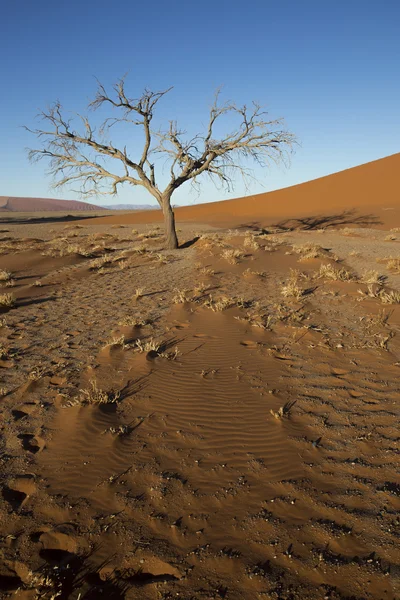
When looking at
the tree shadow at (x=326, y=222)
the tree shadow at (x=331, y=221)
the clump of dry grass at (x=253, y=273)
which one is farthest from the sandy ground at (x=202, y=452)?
the tree shadow at (x=331, y=221)

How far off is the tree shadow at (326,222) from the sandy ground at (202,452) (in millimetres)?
22635

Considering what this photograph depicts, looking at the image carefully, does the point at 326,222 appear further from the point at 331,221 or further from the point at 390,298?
the point at 390,298

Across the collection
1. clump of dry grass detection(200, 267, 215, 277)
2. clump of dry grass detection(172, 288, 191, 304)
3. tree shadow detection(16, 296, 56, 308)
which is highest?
clump of dry grass detection(200, 267, 215, 277)

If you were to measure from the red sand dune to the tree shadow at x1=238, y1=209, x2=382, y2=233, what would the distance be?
1.54 feet

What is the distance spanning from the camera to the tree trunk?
612 inches

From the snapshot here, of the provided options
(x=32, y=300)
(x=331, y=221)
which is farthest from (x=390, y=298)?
(x=331, y=221)

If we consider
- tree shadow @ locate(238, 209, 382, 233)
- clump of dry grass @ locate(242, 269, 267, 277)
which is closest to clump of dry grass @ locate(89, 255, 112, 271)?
clump of dry grass @ locate(242, 269, 267, 277)

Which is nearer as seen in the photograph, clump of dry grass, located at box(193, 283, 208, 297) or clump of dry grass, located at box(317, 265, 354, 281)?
clump of dry grass, located at box(193, 283, 208, 297)

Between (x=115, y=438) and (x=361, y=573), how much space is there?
7.78 feet

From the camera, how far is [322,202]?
151ft

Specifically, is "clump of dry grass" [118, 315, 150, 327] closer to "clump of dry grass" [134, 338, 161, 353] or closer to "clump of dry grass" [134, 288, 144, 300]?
"clump of dry grass" [134, 338, 161, 353]

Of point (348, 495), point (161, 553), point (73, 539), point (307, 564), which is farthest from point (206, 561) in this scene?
point (348, 495)

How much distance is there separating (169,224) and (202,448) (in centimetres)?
1330

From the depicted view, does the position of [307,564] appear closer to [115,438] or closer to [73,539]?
[73,539]
